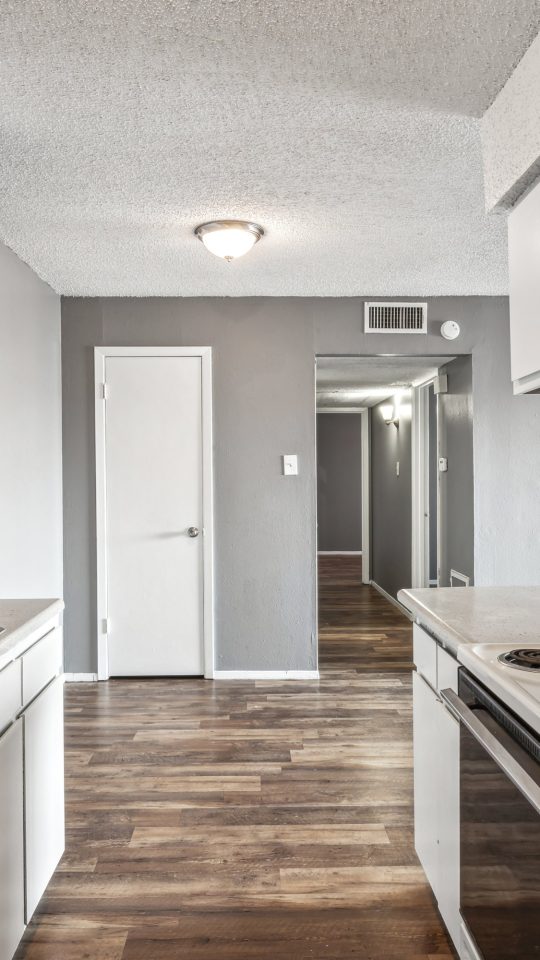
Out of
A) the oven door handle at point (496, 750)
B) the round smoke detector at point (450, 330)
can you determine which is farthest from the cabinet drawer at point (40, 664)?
the round smoke detector at point (450, 330)

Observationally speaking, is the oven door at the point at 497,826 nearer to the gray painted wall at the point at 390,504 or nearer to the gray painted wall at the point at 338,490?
the gray painted wall at the point at 390,504

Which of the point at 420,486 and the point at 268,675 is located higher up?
the point at 420,486

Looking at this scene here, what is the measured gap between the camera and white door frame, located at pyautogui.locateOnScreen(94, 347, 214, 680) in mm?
4258

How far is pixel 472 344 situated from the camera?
4.34 meters

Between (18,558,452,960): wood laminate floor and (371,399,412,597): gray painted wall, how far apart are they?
270 centimetres

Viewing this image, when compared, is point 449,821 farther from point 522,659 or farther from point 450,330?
point 450,330

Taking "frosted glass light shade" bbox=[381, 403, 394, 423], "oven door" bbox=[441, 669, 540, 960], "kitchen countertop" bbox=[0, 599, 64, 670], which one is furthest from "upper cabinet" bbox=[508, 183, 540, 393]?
"frosted glass light shade" bbox=[381, 403, 394, 423]

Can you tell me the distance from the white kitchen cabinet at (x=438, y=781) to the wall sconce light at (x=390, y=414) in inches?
202

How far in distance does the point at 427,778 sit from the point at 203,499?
101 inches

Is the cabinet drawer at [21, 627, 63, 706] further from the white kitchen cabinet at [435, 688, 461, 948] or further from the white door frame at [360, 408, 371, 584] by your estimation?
the white door frame at [360, 408, 371, 584]

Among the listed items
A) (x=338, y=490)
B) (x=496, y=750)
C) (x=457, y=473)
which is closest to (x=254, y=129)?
(x=496, y=750)

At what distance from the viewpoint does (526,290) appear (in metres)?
1.92

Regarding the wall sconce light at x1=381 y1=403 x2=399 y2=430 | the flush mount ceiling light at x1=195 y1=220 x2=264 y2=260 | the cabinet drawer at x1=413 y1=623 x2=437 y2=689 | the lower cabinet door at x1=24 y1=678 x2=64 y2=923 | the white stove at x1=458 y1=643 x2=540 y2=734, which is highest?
the flush mount ceiling light at x1=195 y1=220 x2=264 y2=260

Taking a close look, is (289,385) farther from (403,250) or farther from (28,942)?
(28,942)
